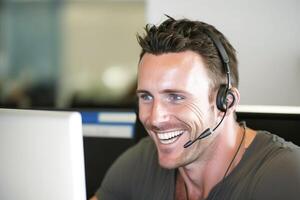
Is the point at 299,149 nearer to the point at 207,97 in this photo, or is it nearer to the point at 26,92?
the point at 207,97

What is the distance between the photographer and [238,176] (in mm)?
1057

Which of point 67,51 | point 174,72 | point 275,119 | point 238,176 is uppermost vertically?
point 174,72

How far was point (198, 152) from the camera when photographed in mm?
1106

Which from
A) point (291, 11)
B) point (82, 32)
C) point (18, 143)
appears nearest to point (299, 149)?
point (18, 143)

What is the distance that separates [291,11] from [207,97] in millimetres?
1036

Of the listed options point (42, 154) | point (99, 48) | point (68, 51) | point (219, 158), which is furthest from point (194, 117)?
point (68, 51)

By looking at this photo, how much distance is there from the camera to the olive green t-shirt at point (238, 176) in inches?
38.2

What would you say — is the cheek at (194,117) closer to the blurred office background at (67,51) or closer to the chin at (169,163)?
the chin at (169,163)

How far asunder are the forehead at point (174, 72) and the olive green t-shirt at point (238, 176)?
0.21 meters

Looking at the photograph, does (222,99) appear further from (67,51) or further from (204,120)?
(67,51)

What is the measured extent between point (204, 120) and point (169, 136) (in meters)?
0.09

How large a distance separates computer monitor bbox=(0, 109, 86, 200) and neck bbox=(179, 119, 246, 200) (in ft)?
1.77

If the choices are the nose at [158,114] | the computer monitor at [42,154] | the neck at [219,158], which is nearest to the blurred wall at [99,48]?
the neck at [219,158]

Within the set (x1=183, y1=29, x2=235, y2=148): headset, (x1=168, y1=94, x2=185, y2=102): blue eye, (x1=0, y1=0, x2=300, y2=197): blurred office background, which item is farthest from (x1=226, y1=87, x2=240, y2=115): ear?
(x1=0, y1=0, x2=300, y2=197): blurred office background
